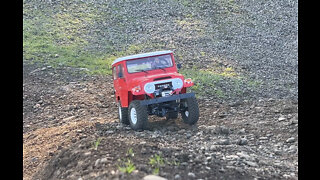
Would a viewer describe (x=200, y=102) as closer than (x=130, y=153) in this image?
No

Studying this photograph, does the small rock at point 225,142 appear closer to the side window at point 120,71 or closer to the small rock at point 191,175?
the small rock at point 191,175

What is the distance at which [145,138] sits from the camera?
10.0 m

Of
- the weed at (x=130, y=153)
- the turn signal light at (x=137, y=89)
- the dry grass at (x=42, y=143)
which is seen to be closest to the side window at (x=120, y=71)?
the turn signal light at (x=137, y=89)

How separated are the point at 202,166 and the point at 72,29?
21.4 metres

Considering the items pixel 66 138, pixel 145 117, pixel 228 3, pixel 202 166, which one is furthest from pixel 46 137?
pixel 228 3

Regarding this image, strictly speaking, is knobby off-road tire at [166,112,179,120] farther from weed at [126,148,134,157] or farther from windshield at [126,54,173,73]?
weed at [126,148,134,157]

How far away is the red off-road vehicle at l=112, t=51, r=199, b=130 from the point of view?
11.2 metres

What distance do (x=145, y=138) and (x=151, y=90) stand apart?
1779 mm

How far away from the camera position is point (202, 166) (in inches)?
288

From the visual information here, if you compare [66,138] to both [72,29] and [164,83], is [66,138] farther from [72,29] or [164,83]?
[72,29]

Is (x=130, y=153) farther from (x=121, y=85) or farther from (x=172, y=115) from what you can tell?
(x=172, y=115)

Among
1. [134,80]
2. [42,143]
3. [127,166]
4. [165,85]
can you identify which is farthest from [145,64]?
[127,166]

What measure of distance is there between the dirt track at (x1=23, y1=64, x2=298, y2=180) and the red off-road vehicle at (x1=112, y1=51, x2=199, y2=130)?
0.45 m

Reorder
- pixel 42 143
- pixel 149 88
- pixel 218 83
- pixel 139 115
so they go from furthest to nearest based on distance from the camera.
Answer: pixel 218 83
pixel 42 143
pixel 149 88
pixel 139 115
